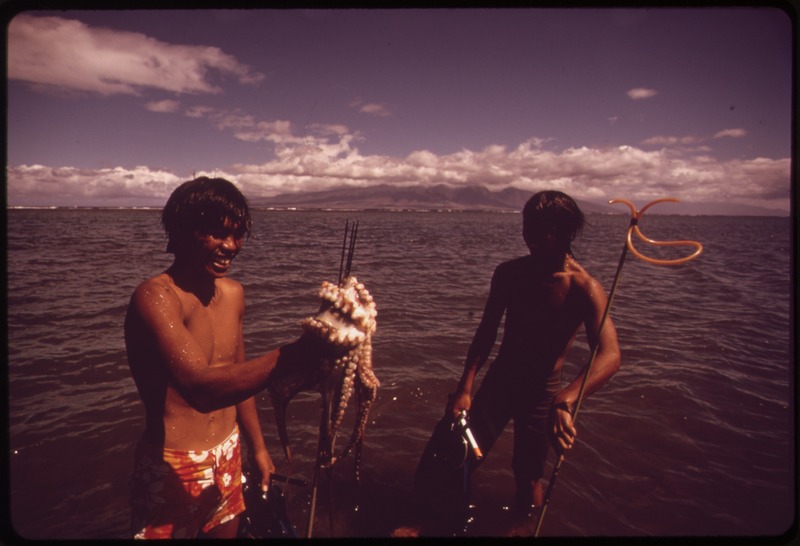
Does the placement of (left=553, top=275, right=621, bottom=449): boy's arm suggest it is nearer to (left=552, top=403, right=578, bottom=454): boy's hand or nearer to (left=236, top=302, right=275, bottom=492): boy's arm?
(left=552, top=403, right=578, bottom=454): boy's hand

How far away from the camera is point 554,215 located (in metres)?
3.76

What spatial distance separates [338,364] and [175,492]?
1497 millimetres

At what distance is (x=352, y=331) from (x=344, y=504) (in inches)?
139

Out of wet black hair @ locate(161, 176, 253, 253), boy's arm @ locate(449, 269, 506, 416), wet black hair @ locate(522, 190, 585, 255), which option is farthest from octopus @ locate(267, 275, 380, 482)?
wet black hair @ locate(522, 190, 585, 255)

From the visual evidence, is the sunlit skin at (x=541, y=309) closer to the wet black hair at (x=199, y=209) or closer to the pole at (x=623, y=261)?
the pole at (x=623, y=261)

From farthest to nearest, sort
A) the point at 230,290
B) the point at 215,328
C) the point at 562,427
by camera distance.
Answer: the point at 562,427 → the point at 230,290 → the point at 215,328

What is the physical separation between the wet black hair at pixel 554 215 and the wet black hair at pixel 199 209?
2.42 m

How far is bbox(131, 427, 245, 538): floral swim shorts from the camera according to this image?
2607mm

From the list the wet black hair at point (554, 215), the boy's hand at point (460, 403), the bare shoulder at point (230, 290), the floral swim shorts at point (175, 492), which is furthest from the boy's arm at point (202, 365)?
the wet black hair at point (554, 215)

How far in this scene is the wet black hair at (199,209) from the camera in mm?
2537

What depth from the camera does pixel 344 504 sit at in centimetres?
473

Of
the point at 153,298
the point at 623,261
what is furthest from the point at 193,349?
the point at 623,261

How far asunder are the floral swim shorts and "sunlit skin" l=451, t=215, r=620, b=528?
2.21 meters

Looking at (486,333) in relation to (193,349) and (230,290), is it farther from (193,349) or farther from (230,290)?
(193,349)
